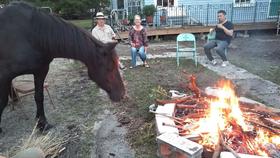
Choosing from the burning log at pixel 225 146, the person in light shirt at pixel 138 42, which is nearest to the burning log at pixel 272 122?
the burning log at pixel 225 146

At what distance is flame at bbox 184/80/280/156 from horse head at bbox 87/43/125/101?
1.17 metres

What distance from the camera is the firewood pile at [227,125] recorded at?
2.82 meters

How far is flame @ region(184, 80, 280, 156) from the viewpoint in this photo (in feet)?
9.52

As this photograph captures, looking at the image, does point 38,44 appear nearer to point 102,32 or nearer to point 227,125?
point 227,125

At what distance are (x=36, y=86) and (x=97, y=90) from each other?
6.07 ft

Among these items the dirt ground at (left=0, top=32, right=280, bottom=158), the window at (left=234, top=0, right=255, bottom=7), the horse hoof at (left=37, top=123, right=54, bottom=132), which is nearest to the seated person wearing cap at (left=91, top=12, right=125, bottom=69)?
the dirt ground at (left=0, top=32, right=280, bottom=158)

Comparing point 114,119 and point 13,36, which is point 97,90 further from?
point 13,36

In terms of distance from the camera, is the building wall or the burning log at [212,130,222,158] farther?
the building wall

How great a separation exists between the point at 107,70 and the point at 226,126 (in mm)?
1615

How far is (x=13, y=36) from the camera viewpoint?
11.1 feet

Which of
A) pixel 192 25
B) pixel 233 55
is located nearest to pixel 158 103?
pixel 233 55

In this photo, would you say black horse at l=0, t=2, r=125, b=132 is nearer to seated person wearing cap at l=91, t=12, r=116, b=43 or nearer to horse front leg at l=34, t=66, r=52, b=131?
horse front leg at l=34, t=66, r=52, b=131

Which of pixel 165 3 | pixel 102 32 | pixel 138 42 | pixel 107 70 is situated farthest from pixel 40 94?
pixel 165 3

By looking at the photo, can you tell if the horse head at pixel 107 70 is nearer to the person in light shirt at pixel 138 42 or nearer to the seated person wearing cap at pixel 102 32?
the seated person wearing cap at pixel 102 32
